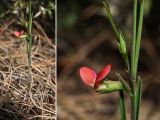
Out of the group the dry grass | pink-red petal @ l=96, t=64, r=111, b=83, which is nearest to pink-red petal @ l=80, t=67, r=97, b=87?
pink-red petal @ l=96, t=64, r=111, b=83

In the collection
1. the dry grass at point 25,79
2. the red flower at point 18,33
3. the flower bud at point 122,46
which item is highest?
the red flower at point 18,33

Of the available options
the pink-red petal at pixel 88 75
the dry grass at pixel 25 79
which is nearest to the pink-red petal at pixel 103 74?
the pink-red petal at pixel 88 75

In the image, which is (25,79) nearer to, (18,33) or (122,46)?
(18,33)

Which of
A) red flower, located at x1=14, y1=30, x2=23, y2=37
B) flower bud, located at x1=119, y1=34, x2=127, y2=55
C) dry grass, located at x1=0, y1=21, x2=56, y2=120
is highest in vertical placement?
red flower, located at x1=14, y1=30, x2=23, y2=37

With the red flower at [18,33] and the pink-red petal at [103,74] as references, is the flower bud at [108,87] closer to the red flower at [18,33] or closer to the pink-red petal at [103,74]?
the pink-red petal at [103,74]

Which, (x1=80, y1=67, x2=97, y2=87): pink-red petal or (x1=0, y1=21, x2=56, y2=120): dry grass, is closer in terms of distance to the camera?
(x1=80, y1=67, x2=97, y2=87): pink-red petal

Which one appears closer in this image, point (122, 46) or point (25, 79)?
point (122, 46)

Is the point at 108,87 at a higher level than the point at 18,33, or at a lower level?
lower

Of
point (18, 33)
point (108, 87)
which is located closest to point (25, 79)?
point (18, 33)

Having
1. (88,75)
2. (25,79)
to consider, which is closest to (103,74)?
(88,75)

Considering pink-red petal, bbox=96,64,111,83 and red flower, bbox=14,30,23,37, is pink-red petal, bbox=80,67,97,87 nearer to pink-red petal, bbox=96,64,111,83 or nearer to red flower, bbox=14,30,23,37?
pink-red petal, bbox=96,64,111,83
